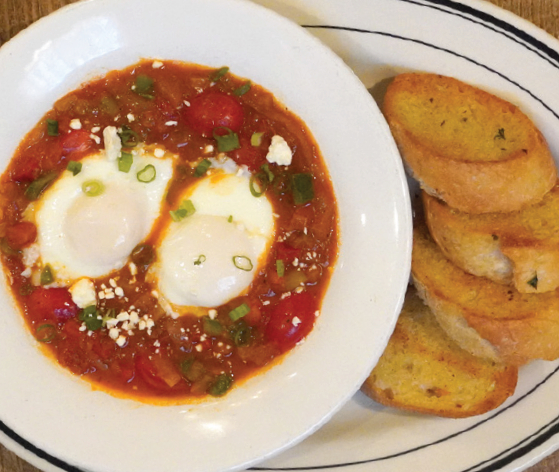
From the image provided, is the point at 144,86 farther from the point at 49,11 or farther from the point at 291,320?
the point at 291,320

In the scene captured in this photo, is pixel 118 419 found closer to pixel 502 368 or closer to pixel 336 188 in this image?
pixel 336 188

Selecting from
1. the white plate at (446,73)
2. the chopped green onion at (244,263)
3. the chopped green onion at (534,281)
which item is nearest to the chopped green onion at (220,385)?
the chopped green onion at (244,263)

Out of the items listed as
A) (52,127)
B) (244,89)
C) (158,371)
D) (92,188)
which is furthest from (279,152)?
(158,371)

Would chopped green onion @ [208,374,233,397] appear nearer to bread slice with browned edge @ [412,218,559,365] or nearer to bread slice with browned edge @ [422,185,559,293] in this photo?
bread slice with browned edge @ [412,218,559,365]

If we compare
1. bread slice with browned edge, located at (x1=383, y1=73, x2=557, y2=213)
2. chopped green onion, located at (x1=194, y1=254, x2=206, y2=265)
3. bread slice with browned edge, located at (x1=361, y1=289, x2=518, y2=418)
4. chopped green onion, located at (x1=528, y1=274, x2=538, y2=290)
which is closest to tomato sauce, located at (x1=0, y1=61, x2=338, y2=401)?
chopped green onion, located at (x1=194, y1=254, x2=206, y2=265)

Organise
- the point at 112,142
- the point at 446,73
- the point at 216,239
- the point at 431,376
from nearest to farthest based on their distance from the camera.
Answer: the point at 112,142 → the point at 216,239 → the point at 446,73 → the point at 431,376

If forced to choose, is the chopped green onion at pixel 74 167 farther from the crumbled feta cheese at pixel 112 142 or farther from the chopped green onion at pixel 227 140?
the chopped green onion at pixel 227 140

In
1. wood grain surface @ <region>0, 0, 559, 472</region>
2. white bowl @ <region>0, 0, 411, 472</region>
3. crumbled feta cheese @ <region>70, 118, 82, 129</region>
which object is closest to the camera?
white bowl @ <region>0, 0, 411, 472</region>
